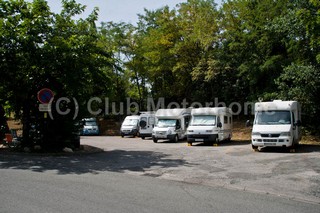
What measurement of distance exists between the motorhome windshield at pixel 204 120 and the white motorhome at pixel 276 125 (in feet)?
16.3

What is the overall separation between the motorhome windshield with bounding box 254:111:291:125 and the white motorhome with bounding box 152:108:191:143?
29.9 feet

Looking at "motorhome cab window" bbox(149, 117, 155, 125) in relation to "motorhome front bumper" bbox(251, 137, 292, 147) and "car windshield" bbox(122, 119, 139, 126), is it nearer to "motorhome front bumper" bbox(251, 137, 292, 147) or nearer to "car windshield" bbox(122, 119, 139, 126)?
"car windshield" bbox(122, 119, 139, 126)

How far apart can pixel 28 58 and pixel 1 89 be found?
243cm

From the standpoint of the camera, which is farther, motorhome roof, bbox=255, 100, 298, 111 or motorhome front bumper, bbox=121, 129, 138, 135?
motorhome front bumper, bbox=121, 129, 138, 135

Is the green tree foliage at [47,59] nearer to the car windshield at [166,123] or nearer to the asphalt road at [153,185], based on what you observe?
the asphalt road at [153,185]

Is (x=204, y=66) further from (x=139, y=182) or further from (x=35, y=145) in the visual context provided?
(x=139, y=182)

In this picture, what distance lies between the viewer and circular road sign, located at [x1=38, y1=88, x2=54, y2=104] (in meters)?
16.2

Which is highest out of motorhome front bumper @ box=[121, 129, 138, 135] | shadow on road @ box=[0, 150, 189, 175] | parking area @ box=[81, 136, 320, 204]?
motorhome front bumper @ box=[121, 129, 138, 135]

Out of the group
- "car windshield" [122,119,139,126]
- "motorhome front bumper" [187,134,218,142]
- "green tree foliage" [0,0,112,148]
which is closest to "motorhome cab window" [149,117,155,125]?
"car windshield" [122,119,139,126]

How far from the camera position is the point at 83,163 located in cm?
1402

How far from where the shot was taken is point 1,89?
1728cm

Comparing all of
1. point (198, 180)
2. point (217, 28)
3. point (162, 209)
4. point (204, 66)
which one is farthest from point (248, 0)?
point (162, 209)

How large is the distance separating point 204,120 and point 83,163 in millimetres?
12076

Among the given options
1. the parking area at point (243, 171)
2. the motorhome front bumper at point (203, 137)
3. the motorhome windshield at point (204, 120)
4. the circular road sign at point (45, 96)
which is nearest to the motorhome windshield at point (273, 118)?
the parking area at point (243, 171)
